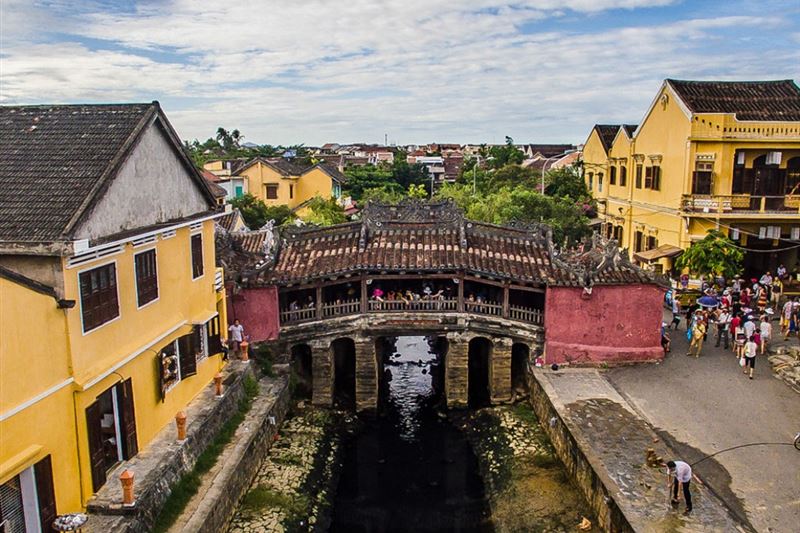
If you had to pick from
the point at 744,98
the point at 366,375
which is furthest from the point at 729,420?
the point at 744,98

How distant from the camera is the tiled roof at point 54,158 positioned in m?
11.7

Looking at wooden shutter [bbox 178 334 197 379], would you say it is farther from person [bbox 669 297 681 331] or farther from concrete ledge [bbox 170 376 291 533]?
person [bbox 669 297 681 331]

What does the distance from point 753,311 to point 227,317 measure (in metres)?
18.9

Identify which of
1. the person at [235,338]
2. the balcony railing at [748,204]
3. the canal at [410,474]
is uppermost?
the balcony railing at [748,204]

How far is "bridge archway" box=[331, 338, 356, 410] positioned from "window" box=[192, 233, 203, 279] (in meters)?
6.80

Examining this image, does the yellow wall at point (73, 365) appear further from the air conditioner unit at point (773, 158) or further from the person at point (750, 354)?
the air conditioner unit at point (773, 158)

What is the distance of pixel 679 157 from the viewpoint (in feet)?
96.2

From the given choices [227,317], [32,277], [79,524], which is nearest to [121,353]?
[32,277]

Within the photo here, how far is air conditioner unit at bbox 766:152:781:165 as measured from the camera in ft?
91.8

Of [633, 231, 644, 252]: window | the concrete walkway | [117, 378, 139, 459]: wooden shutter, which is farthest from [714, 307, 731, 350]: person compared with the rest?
[117, 378, 139, 459]: wooden shutter

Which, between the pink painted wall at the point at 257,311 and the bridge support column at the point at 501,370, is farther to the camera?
the bridge support column at the point at 501,370

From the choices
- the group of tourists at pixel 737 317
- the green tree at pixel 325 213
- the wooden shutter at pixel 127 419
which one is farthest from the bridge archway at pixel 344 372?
the green tree at pixel 325 213

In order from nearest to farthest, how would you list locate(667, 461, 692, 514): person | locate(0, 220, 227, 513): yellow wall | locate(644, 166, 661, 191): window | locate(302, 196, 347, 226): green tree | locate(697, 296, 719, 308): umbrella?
locate(0, 220, 227, 513): yellow wall, locate(667, 461, 692, 514): person, locate(697, 296, 719, 308): umbrella, locate(644, 166, 661, 191): window, locate(302, 196, 347, 226): green tree

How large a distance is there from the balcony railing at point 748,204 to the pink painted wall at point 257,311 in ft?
61.0
